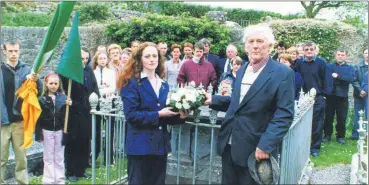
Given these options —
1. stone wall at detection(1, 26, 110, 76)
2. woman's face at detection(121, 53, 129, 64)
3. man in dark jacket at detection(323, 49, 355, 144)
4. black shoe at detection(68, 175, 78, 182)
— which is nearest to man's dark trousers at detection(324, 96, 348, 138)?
man in dark jacket at detection(323, 49, 355, 144)

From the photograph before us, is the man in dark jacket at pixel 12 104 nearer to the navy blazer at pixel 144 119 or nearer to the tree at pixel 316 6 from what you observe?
the navy blazer at pixel 144 119

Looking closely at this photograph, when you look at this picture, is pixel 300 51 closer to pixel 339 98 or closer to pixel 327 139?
pixel 339 98

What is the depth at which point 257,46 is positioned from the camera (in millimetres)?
3574

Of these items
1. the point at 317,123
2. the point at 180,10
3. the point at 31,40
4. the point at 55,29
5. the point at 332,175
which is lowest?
the point at 332,175

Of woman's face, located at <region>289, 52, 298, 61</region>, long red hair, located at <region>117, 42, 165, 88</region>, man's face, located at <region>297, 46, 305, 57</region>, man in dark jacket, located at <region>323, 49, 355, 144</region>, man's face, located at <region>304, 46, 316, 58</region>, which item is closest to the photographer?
long red hair, located at <region>117, 42, 165, 88</region>

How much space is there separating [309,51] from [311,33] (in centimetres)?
553

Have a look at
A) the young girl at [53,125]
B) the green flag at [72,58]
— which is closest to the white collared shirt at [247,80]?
the green flag at [72,58]

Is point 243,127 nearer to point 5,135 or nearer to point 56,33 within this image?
point 56,33

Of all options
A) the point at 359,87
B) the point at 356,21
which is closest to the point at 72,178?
the point at 359,87

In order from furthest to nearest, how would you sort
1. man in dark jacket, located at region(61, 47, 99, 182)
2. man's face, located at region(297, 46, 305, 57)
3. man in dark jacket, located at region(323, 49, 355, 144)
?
man in dark jacket, located at region(323, 49, 355, 144) < man's face, located at region(297, 46, 305, 57) < man in dark jacket, located at region(61, 47, 99, 182)

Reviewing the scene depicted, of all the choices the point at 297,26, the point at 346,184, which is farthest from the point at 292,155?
the point at 297,26

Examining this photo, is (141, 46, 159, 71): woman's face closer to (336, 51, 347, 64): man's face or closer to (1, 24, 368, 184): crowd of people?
(1, 24, 368, 184): crowd of people

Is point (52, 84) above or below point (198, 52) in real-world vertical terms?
below

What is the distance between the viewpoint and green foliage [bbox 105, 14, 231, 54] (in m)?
12.4
